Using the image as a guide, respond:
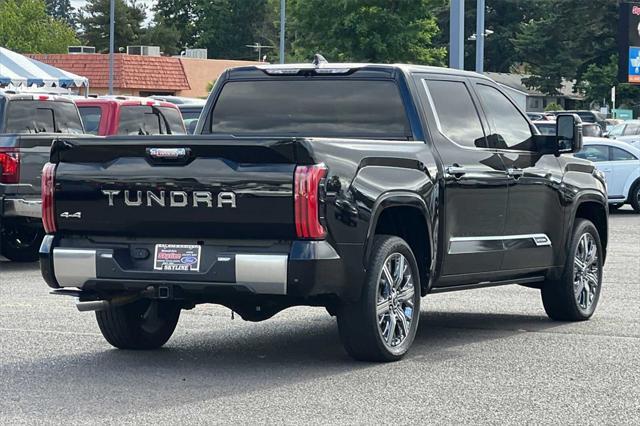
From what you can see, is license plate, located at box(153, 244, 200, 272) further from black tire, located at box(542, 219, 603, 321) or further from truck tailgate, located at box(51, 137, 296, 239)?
black tire, located at box(542, 219, 603, 321)

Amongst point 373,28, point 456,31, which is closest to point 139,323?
point 456,31

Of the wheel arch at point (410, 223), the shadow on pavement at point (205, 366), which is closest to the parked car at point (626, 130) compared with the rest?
the shadow on pavement at point (205, 366)

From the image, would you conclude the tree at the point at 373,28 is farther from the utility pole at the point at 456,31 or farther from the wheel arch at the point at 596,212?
the wheel arch at the point at 596,212

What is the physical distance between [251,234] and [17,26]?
3265 inches

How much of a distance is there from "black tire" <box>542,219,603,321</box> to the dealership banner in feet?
150

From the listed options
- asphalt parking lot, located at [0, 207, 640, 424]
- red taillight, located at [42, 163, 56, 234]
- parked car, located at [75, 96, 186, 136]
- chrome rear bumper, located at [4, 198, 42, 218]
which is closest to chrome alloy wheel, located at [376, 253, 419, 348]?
asphalt parking lot, located at [0, 207, 640, 424]

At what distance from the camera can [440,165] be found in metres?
10.1

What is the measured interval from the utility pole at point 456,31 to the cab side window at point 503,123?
18.0 m

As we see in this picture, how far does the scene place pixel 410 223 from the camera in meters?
9.95

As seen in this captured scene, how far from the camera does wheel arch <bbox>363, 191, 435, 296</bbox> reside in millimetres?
9383

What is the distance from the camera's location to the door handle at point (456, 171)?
33.3 feet

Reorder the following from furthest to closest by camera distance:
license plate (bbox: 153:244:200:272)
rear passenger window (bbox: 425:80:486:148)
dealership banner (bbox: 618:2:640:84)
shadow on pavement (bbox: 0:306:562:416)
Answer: dealership banner (bbox: 618:2:640:84) < rear passenger window (bbox: 425:80:486:148) < license plate (bbox: 153:244:200:272) < shadow on pavement (bbox: 0:306:562:416)

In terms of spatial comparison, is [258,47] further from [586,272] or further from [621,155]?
[586,272]

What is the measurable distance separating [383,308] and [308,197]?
108 centimetres
